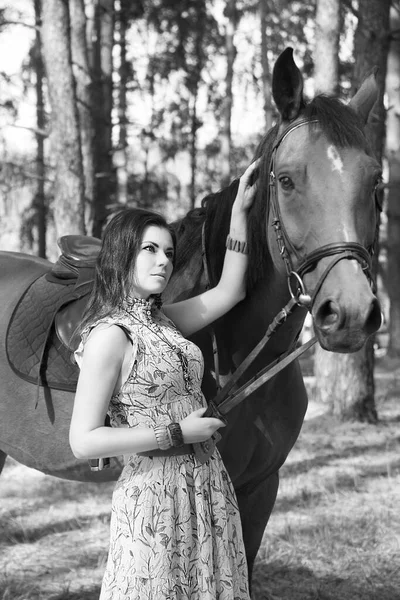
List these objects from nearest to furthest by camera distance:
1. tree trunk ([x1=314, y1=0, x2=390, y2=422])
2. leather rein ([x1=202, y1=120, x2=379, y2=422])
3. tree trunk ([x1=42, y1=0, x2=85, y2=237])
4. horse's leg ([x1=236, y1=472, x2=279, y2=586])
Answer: leather rein ([x1=202, y1=120, x2=379, y2=422]) < horse's leg ([x1=236, y1=472, x2=279, y2=586]) < tree trunk ([x1=42, y1=0, x2=85, y2=237]) < tree trunk ([x1=314, y1=0, x2=390, y2=422])

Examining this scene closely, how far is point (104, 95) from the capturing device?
1178 centimetres

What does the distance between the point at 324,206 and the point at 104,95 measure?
10538 mm

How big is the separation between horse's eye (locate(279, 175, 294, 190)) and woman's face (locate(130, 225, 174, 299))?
388mm

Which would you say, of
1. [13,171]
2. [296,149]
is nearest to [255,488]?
[296,149]

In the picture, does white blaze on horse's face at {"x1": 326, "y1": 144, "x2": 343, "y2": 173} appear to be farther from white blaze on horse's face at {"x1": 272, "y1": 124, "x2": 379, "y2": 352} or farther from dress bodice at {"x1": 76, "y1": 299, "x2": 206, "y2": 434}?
dress bodice at {"x1": 76, "y1": 299, "x2": 206, "y2": 434}

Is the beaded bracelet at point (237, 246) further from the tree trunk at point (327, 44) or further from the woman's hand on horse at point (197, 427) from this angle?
the tree trunk at point (327, 44)

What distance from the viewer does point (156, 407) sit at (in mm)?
1964

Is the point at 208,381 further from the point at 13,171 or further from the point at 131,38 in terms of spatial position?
the point at 131,38

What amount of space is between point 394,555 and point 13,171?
11908mm

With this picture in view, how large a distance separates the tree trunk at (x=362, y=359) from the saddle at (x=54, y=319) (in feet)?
15.1

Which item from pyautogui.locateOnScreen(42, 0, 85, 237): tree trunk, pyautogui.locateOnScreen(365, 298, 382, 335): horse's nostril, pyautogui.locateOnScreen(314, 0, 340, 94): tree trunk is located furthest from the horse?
pyautogui.locateOnScreen(314, 0, 340, 94): tree trunk

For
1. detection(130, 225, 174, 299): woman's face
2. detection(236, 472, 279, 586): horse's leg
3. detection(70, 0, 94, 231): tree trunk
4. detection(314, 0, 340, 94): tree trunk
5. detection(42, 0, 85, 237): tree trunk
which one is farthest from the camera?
detection(70, 0, 94, 231): tree trunk

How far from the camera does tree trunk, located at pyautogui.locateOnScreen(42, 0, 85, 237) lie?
6.75m

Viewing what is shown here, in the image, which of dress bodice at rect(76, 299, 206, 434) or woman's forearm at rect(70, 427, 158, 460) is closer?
woman's forearm at rect(70, 427, 158, 460)
